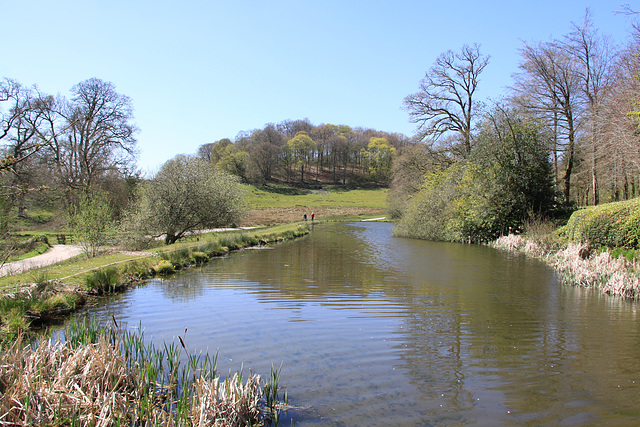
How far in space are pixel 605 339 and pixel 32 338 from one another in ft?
33.0

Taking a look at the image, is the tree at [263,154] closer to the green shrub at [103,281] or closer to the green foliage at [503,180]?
the green foliage at [503,180]

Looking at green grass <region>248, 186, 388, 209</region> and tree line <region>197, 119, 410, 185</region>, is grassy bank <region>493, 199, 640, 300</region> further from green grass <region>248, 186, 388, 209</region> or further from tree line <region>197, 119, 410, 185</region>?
tree line <region>197, 119, 410, 185</region>

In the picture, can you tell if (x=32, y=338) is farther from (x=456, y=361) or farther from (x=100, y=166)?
(x=100, y=166)

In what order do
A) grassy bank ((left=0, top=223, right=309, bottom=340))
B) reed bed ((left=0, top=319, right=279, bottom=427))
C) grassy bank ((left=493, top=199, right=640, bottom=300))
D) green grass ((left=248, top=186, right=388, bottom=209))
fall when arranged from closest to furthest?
reed bed ((left=0, top=319, right=279, bottom=427)), grassy bank ((left=0, top=223, right=309, bottom=340)), grassy bank ((left=493, top=199, right=640, bottom=300)), green grass ((left=248, top=186, right=388, bottom=209))

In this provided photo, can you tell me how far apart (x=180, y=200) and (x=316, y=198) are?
53759 mm

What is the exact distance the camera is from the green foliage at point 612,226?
12.5 metres

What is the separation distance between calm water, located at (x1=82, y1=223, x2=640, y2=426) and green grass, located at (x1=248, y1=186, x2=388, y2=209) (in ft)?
177

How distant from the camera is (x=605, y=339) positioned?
699cm

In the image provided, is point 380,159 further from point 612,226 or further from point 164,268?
point 164,268

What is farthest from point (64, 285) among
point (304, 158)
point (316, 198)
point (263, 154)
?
point (304, 158)

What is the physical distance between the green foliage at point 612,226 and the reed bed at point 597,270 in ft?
1.37

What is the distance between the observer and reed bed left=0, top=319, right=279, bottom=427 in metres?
4.07

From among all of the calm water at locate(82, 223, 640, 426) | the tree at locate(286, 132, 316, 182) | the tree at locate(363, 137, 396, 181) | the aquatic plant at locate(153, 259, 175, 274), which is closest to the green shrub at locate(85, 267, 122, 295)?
the calm water at locate(82, 223, 640, 426)

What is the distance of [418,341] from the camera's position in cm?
701
